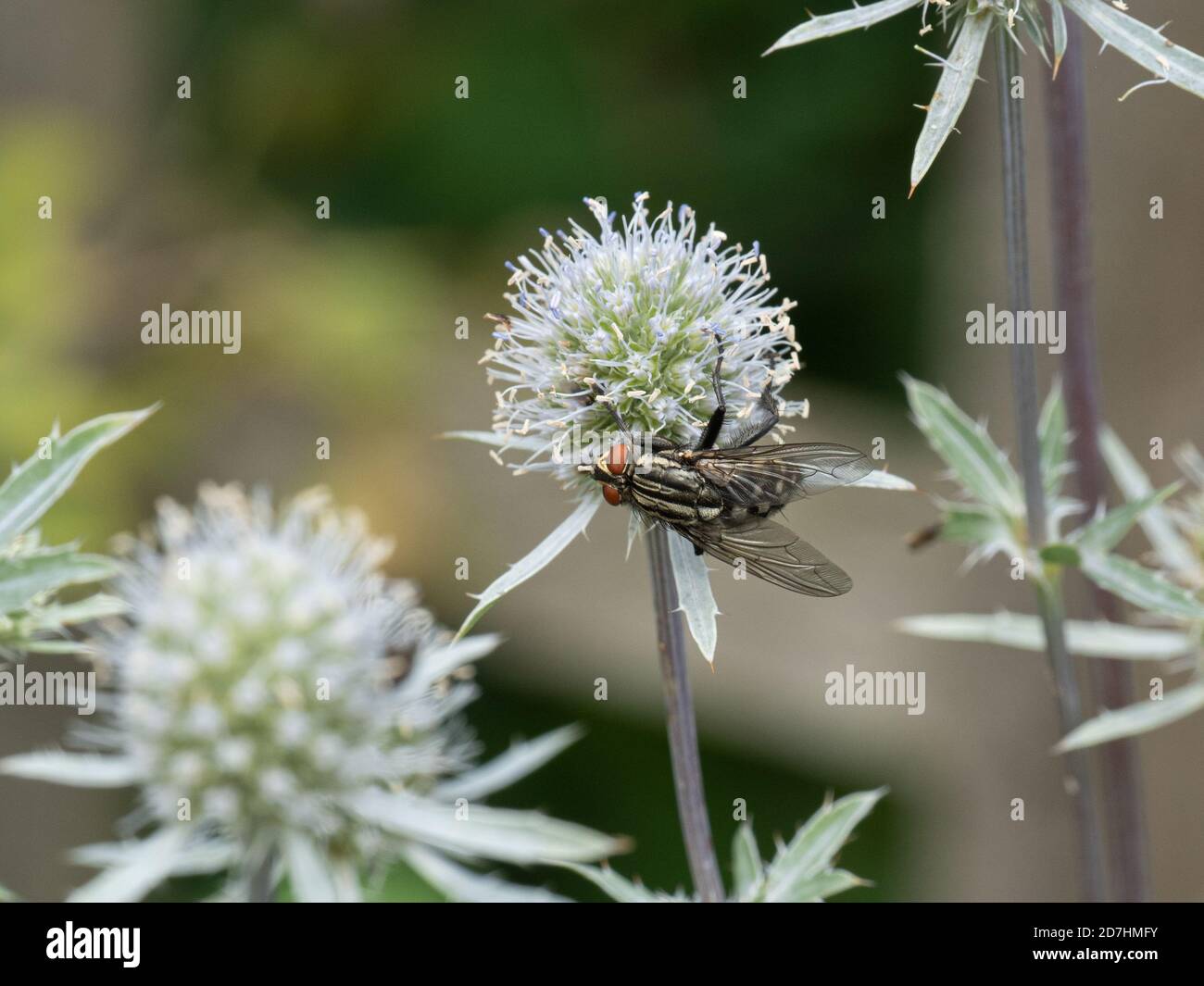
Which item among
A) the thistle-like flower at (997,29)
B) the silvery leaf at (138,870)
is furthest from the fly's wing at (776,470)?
the silvery leaf at (138,870)

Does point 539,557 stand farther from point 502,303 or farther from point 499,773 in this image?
point 502,303

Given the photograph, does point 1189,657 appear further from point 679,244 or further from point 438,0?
point 438,0

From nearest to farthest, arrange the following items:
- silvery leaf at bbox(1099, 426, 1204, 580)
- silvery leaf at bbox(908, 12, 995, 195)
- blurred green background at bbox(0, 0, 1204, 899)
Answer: silvery leaf at bbox(908, 12, 995, 195) → silvery leaf at bbox(1099, 426, 1204, 580) → blurred green background at bbox(0, 0, 1204, 899)

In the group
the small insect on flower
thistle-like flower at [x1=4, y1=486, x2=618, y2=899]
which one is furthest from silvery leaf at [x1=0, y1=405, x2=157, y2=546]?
the small insect on flower

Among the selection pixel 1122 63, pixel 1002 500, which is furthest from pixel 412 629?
pixel 1122 63

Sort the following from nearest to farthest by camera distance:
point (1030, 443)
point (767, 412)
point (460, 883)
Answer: point (1030, 443) < point (767, 412) < point (460, 883)

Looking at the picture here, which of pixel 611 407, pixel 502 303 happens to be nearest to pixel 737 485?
pixel 611 407

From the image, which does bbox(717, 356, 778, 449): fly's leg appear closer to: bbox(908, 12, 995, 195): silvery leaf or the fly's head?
the fly's head
